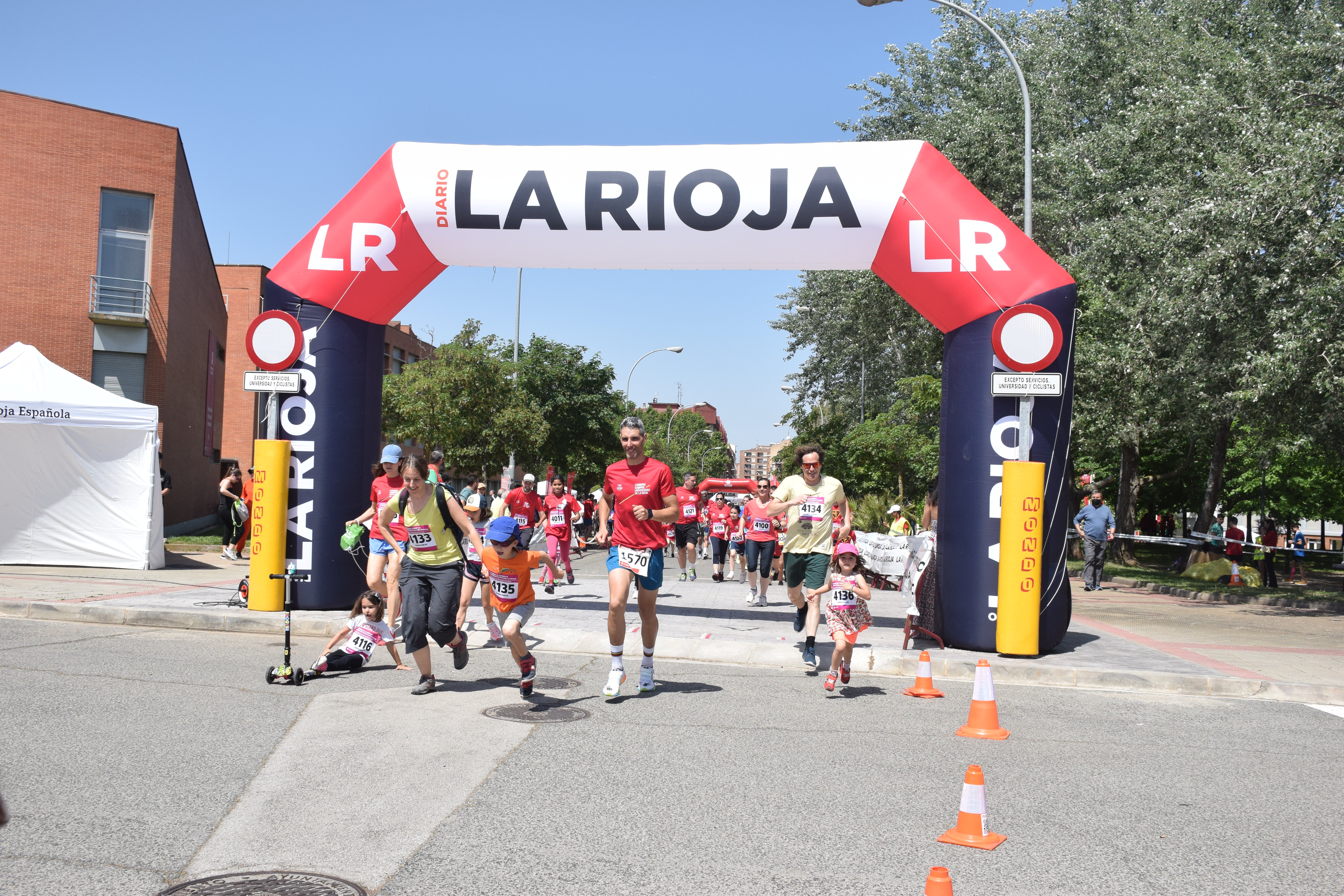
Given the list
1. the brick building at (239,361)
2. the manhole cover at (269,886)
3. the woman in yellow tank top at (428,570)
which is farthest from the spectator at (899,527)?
the brick building at (239,361)

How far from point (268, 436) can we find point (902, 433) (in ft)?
88.8

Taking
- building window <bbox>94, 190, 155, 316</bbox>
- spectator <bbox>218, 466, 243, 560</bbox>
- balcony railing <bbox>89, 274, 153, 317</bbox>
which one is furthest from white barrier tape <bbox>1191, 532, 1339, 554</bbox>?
building window <bbox>94, 190, 155, 316</bbox>

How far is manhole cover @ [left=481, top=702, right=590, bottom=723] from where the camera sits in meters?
6.89

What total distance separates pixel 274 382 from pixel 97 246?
61.2 ft

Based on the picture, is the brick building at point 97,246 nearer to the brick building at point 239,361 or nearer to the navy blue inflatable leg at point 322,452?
the brick building at point 239,361

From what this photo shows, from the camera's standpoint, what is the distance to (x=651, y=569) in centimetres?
789

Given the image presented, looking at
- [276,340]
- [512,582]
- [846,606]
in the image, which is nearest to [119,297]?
[276,340]

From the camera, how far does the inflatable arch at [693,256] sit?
32.7 ft

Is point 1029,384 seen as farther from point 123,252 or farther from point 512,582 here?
point 123,252

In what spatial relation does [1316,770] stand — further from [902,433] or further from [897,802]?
[902,433]

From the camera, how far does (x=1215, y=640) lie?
12.3m

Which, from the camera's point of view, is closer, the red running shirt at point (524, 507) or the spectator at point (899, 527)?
the red running shirt at point (524, 507)

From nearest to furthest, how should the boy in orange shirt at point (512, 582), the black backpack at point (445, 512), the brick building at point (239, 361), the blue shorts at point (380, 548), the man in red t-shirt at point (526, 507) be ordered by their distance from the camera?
1. the boy in orange shirt at point (512, 582)
2. the black backpack at point (445, 512)
3. the blue shorts at point (380, 548)
4. the man in red t-shirt at point (526, 507)
5. the brick building at point (239, 361)

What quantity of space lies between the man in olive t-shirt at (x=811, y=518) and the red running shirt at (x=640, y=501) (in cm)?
169
